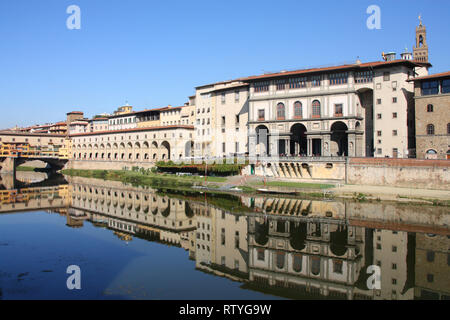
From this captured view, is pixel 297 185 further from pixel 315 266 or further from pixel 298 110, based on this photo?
pixel 315 266

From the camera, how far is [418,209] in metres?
32.6

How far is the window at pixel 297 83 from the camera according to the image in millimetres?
49922

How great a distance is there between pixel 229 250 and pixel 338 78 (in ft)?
102

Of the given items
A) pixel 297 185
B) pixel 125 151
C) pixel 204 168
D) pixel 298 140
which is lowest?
pixel 297 185

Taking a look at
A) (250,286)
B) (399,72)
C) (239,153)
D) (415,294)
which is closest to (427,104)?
(399,72)

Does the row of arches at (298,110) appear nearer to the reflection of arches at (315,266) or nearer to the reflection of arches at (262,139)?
the reflection of arches at (262,139)

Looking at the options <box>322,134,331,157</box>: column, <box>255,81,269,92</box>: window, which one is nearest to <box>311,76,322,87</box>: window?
<box>255,81,269,92</box>: window

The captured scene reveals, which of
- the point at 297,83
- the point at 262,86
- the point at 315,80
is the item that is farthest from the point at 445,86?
the point at 262,86

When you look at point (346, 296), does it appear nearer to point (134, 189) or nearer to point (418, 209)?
point (418, 209)

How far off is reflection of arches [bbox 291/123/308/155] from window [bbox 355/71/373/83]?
9763mm

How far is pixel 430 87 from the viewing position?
41.4 meters

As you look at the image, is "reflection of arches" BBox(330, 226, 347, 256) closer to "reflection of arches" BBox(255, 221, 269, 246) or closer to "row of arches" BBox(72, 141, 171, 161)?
"reflection of arches" BBox(255, 221, 269, 246)

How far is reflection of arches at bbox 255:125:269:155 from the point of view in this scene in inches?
2126

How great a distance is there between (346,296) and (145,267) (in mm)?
10159
